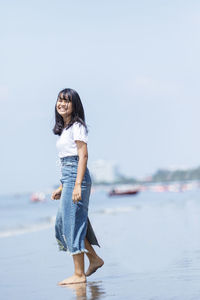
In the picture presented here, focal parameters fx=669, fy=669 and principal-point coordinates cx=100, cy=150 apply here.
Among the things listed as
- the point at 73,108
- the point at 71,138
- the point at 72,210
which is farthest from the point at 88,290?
the point at 73,108

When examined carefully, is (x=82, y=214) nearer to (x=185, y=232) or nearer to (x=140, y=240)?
(x=140, y=240)

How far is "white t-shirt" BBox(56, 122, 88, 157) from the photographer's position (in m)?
5.23

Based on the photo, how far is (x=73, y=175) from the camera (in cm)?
532

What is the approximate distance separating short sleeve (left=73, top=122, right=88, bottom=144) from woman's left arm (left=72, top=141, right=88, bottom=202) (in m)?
0.04

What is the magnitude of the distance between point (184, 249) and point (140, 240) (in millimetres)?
1936

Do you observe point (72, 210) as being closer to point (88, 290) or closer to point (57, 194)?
point (57, 194)

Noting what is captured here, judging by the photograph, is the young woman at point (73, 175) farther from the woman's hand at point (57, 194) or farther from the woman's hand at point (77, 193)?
the woman's hand at point (57, 194)

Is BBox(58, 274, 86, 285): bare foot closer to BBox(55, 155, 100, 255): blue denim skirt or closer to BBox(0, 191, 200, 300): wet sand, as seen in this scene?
BBox(0, 191, 200, 300): wet sand

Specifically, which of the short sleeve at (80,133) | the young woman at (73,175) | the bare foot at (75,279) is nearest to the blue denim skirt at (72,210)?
the young woman at (73,175)

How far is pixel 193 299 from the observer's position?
4.49 meters

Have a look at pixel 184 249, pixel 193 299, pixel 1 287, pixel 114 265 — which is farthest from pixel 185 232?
pixel 193 299

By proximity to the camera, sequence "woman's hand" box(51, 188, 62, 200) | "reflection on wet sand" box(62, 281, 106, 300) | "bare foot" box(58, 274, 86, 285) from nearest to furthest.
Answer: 1. "reflection on wet sand" box(62, 281, 106, 300)
2. "bare foot" box(58, 274, 86, 285)
3. "woman's hand" box(51, 188, 62, 200)

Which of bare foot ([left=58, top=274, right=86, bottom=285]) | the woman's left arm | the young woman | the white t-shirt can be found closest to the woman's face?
the young woman

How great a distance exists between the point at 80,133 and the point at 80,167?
27 centimetres
